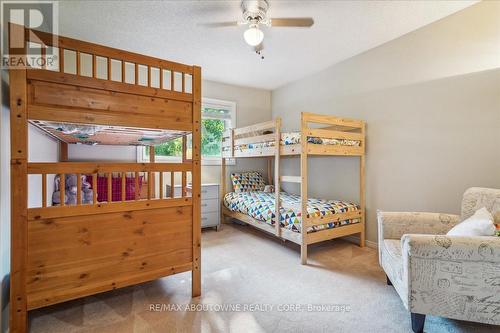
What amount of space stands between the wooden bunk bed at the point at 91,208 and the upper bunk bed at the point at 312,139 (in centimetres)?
125

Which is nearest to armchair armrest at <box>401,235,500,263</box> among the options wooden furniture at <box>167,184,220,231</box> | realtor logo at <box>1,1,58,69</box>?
realtor logo at <box>1,1,58,69</box>

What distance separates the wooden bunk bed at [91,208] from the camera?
1.46 metres

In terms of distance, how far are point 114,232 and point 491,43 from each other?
3678 mm

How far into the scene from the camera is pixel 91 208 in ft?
5.45

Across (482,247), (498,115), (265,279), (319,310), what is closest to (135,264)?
(265,279)

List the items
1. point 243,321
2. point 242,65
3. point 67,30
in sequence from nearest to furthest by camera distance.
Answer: point 243,321 → point 67,30 → point 242,65

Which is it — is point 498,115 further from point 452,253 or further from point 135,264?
point 135,264

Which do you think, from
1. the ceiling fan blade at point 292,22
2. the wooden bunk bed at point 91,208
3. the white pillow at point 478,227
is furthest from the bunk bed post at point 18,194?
the white pillow at point 478,227

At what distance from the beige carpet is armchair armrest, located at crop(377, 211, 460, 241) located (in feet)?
1.63

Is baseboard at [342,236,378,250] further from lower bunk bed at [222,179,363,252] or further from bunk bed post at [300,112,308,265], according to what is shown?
bunk bed post at [300,112,308,265]

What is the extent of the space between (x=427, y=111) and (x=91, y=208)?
338cm

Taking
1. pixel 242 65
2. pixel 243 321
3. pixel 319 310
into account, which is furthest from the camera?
pixel 242 65

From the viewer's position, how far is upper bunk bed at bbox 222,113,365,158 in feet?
9.03

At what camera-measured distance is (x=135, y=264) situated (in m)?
1.82
